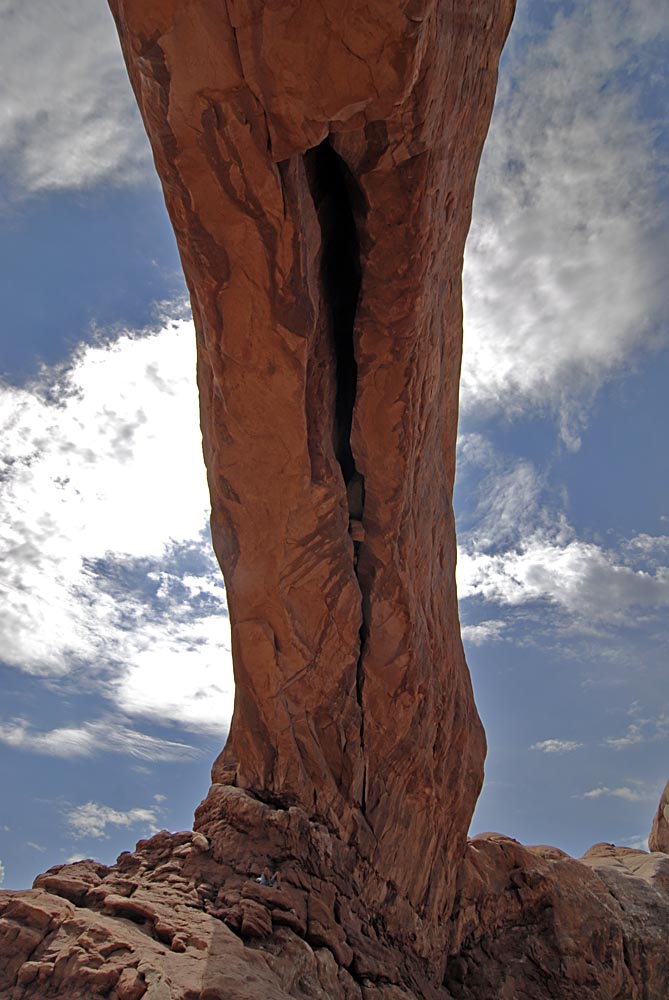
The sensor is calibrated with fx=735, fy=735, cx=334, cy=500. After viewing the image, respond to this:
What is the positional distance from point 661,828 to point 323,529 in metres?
15.0

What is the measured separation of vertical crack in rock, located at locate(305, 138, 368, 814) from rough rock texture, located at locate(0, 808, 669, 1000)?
1680mm

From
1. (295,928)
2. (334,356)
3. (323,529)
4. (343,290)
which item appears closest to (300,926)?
(295,928)

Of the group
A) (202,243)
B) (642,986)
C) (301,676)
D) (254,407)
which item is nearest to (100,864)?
(301,676)

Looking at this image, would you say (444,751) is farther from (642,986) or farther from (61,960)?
(61,960)

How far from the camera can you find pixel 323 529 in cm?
863

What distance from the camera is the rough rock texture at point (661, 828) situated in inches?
709

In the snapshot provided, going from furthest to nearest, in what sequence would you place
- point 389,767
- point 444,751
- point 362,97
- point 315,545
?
point 444,751, point 389,767, point 315,545, point 362,97

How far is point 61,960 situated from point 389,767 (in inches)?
193

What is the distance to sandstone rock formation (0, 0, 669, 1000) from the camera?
5844 mm

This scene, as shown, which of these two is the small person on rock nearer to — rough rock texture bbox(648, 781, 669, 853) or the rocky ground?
the rocky ground

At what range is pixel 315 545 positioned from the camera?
8617 millimetres

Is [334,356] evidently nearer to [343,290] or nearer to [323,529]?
[343,290]

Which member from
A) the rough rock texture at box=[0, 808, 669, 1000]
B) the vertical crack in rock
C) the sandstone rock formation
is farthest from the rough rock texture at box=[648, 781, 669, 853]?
the vertical crack in rock

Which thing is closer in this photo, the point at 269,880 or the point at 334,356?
the point at 269,880
